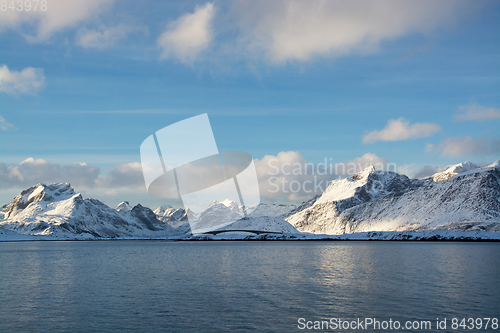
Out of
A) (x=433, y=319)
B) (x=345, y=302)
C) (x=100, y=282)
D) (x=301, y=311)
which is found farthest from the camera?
(x=100, y=282)

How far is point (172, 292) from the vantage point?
44.5 m

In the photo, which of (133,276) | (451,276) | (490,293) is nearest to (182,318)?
(133,276)

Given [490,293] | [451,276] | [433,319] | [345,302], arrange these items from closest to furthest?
[433,319] < [345,302] < [490,293] < [451,276]

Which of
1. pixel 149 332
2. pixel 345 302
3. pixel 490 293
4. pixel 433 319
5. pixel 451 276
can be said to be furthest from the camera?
pixel 451 276

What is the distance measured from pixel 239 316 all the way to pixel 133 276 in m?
33.1

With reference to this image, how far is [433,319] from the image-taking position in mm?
31297

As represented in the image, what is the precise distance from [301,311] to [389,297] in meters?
12.0

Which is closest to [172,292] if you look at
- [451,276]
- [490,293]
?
[490,293]

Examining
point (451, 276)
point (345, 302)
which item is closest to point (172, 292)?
point (345, 302)

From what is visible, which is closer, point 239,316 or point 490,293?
point 239,316

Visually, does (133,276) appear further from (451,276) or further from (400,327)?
(451,276)

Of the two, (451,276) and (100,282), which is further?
(451,276)

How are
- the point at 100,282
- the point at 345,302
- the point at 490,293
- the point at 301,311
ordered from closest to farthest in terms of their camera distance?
the point at 301,311 < the point at 345,302 < the point at 490,293 < the point at 100,282

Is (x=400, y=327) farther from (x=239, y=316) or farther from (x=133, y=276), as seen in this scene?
(x=133, y=276)
